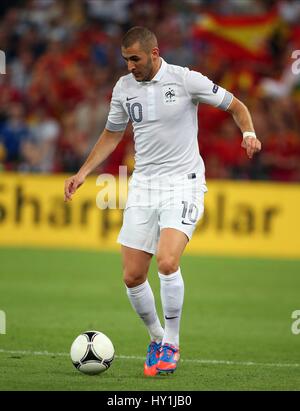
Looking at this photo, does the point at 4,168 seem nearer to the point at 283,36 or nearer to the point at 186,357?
the point at 283,36

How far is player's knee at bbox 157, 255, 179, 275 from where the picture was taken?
7906 millimetres

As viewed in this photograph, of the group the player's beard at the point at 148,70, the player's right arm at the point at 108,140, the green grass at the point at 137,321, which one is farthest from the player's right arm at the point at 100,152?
the green grass at the point at 137,321

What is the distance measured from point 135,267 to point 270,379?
1.36 metres

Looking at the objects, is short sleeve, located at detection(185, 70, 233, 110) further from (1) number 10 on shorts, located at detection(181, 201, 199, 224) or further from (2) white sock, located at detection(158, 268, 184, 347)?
(2) white sock, located at detection(158, 268, 184, 347)

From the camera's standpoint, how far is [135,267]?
8195mm

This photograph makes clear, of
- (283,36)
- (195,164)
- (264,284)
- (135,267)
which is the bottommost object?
(264,284)

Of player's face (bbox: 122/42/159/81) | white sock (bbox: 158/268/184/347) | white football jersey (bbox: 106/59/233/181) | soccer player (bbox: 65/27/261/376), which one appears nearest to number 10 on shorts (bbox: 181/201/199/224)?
soccer player (bbox: 65/27/261/376)

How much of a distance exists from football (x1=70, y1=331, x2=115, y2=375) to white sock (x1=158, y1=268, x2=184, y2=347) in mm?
478

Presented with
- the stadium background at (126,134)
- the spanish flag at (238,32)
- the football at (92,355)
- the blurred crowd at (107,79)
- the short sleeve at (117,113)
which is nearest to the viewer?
the football at (92,355)

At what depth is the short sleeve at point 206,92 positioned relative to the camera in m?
8.16

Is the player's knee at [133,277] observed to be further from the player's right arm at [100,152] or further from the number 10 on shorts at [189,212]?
the player's right arm at [100,152]

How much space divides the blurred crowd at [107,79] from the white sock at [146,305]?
423 inches
